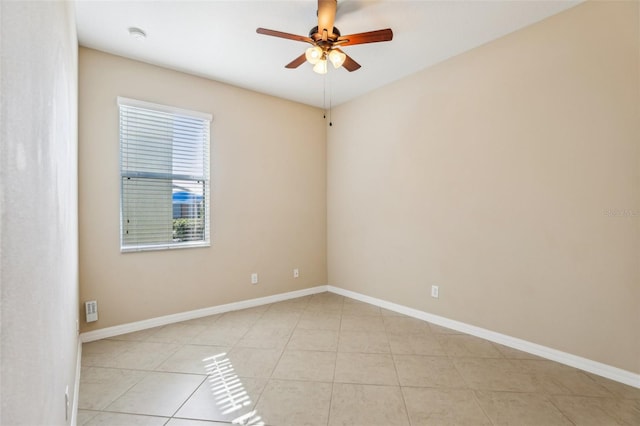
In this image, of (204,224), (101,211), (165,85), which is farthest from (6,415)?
(165,85)

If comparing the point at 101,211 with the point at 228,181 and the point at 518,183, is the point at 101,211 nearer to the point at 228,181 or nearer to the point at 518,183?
the point at 228,181

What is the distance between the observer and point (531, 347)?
258 centimetres

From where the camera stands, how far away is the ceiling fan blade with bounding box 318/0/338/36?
2094 millimetres

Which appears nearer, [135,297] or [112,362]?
[112,362]

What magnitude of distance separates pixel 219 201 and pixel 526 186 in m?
3.25

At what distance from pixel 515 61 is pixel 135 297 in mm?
4357

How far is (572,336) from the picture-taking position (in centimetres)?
238

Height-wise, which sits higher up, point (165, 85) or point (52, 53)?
point (165, 85)

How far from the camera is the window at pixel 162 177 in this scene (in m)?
3.06

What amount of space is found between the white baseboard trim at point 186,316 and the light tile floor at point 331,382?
0.10 meters

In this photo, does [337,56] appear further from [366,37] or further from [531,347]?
[531,347]

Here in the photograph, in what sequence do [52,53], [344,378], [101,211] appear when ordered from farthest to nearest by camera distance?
[101,211], [344,378], [52,53]

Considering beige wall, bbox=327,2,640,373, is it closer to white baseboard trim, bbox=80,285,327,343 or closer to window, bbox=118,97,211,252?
white baseboard trim, bbox=80,285,327,343

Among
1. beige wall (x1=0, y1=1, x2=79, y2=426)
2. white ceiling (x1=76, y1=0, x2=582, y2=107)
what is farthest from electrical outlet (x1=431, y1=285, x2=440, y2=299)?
beige wall (x1=0, y1=1, x2=79, y2=426)
